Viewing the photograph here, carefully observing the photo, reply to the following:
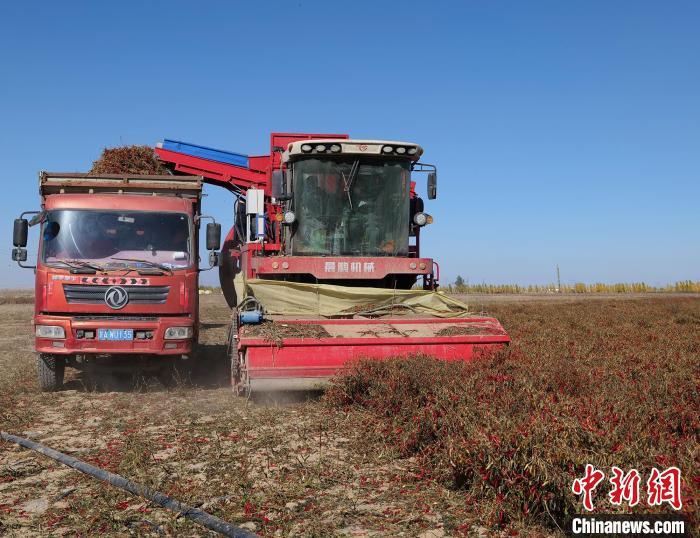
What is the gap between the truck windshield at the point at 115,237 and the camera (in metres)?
8.95

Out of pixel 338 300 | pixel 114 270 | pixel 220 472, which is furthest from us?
pixel 338 300

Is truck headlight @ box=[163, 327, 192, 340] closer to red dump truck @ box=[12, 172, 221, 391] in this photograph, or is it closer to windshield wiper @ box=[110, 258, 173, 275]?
red dump truck @ box=[12, 172, 221, 391]

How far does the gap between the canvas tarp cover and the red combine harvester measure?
0.04 ft

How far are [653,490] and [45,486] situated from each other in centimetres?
424

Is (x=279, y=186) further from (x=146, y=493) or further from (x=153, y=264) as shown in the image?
(x=146, y=493)

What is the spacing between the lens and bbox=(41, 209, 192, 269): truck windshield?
8.95 metres

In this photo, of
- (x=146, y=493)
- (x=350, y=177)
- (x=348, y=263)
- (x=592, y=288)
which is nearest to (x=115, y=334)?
(x=348, y=263)

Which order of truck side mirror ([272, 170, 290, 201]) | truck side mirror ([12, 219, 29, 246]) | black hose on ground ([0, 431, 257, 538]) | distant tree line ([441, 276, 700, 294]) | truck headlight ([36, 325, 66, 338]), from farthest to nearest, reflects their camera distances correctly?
distant tree line ([441, 276, 700, 294]) < truck side mirror ([272, 170, 290, 201]) < truck side mirror ([12, 219, 29, 246]) < truck headlight ([36, 325, 66, 338]) < black hose on ground ([0, 431, 257, 538])

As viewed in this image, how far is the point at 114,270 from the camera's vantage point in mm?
8781

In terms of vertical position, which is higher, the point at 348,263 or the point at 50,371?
the point at 348,263

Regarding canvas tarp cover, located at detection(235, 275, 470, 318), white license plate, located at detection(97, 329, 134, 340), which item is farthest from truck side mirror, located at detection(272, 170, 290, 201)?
white license plate, located at detection(97, 329, 134, 340)

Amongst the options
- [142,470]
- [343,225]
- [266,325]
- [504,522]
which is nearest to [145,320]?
[266,325]

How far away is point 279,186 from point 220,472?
16.6ft

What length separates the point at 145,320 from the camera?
28.8 feet
